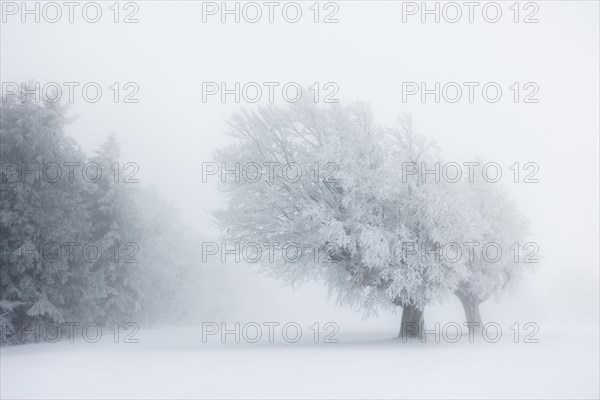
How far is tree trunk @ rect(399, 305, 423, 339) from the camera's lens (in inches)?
927

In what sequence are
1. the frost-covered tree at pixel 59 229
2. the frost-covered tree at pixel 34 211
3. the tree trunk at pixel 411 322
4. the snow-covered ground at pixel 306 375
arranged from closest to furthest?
the snow-covered ground at pixel 306 375 → the frost-covered tree at pixel 34 211 → the frost-covered tree at pixel 59 229 → the tree trunk at pixel 411 322

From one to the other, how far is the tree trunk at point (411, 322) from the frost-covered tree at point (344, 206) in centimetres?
5

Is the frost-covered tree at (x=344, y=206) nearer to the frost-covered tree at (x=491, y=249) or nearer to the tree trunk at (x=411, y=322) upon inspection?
the tree trunk at (x=411, y=322)

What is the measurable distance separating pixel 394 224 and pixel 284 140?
6.97 meters

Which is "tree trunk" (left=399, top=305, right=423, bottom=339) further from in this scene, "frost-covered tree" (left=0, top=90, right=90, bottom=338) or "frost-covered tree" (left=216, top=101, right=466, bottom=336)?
"frost-covered tree" (left=0, top=90, right=90, bottom=338)

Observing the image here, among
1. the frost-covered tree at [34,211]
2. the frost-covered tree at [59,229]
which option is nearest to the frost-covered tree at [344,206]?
the frost-covered tree at [34,211]

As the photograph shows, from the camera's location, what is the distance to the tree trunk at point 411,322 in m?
23.5

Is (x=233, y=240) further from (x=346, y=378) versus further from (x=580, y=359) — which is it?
(x=580, y=359)

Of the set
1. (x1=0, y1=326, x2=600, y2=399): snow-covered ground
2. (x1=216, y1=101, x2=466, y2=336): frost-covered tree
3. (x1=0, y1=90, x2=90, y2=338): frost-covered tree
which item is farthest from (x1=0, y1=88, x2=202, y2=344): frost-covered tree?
(x1=216, y1=101, x2=466, y2=336): frost-covered tree

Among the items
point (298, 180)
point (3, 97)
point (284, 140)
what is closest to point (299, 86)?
point (284, 140)

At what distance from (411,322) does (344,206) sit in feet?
24.6

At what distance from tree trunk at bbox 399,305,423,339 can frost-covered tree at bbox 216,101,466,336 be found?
0.05 meters

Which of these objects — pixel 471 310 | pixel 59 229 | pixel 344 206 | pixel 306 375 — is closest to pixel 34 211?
pixel 59 229

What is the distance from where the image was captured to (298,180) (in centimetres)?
2214
